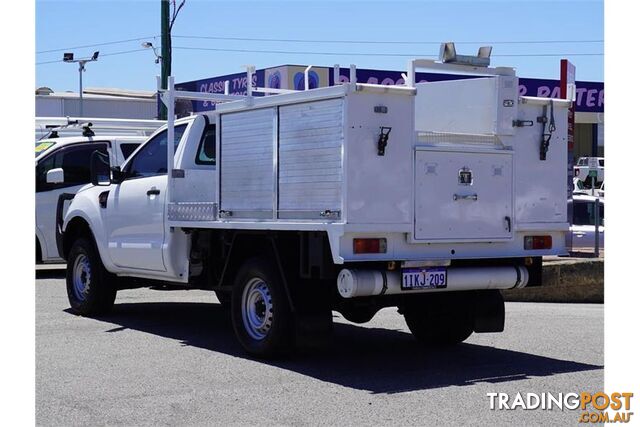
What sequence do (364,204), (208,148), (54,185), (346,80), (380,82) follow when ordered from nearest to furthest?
(364,204) → (208,148) → (54,185) → (346,80) → (380,82)

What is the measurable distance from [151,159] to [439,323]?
3.66 meters

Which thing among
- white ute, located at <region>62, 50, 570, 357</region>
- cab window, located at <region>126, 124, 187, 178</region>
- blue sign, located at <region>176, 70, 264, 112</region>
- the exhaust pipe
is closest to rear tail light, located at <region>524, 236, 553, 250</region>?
white ute, located at <region>62, 50, 570, 357</region>

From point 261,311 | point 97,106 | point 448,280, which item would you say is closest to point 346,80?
point 261,311

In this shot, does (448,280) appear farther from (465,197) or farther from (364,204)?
(364,204)

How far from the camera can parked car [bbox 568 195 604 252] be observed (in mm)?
17688

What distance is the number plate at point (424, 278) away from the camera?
8.27m

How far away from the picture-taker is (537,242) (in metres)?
9.17

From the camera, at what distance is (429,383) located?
8.02 metres

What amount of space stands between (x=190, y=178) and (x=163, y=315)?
2625mm

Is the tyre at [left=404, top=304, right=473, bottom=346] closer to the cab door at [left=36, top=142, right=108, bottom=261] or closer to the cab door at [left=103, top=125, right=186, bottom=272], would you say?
the cab door at [left=103, top=125, right=186, bottom=272]

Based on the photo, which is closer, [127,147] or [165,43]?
[127,147]

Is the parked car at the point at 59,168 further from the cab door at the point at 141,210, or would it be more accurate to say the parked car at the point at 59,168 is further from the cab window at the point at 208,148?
the cab window at the point at 208,148

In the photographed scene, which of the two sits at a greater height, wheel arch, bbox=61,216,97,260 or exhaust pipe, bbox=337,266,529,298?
wheel arch, bbox=61,216,97,260

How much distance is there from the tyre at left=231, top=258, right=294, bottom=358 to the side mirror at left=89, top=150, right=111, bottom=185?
9.64ft
